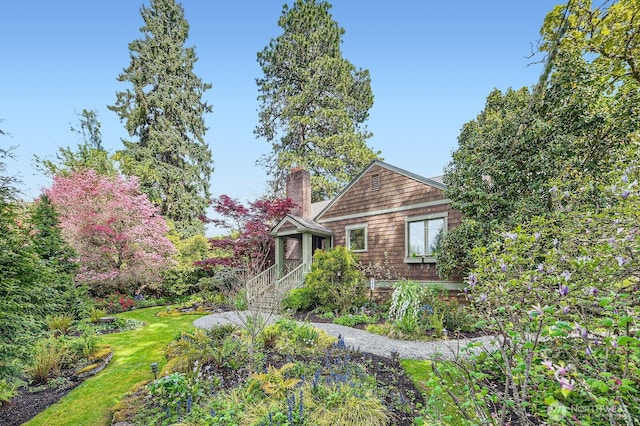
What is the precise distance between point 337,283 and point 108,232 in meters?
9.36

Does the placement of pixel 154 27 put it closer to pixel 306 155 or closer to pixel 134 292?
pixel 306 155

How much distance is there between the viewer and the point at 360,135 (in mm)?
21406

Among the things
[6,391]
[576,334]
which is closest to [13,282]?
[6,391]

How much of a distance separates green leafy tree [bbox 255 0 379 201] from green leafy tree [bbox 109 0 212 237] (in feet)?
20.2

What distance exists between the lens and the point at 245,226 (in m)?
13.3

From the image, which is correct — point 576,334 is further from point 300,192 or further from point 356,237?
point 300,192

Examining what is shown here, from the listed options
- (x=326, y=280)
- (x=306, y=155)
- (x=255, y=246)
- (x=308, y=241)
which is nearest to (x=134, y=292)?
(x=255, y=246)

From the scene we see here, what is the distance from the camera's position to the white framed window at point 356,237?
476 inches

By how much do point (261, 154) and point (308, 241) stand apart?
44.7 feet

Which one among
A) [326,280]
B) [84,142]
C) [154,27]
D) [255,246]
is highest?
[154,27]

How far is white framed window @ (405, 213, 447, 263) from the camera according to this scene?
9.86 meters

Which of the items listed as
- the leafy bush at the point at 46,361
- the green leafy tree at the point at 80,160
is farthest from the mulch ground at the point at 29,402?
the green leafy tree at the point at 80,160

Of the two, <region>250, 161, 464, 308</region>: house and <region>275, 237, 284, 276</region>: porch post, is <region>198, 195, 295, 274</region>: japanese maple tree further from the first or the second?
<region>250, 161, 464, 308</region>: house

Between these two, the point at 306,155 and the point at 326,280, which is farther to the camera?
the point at 306,155
